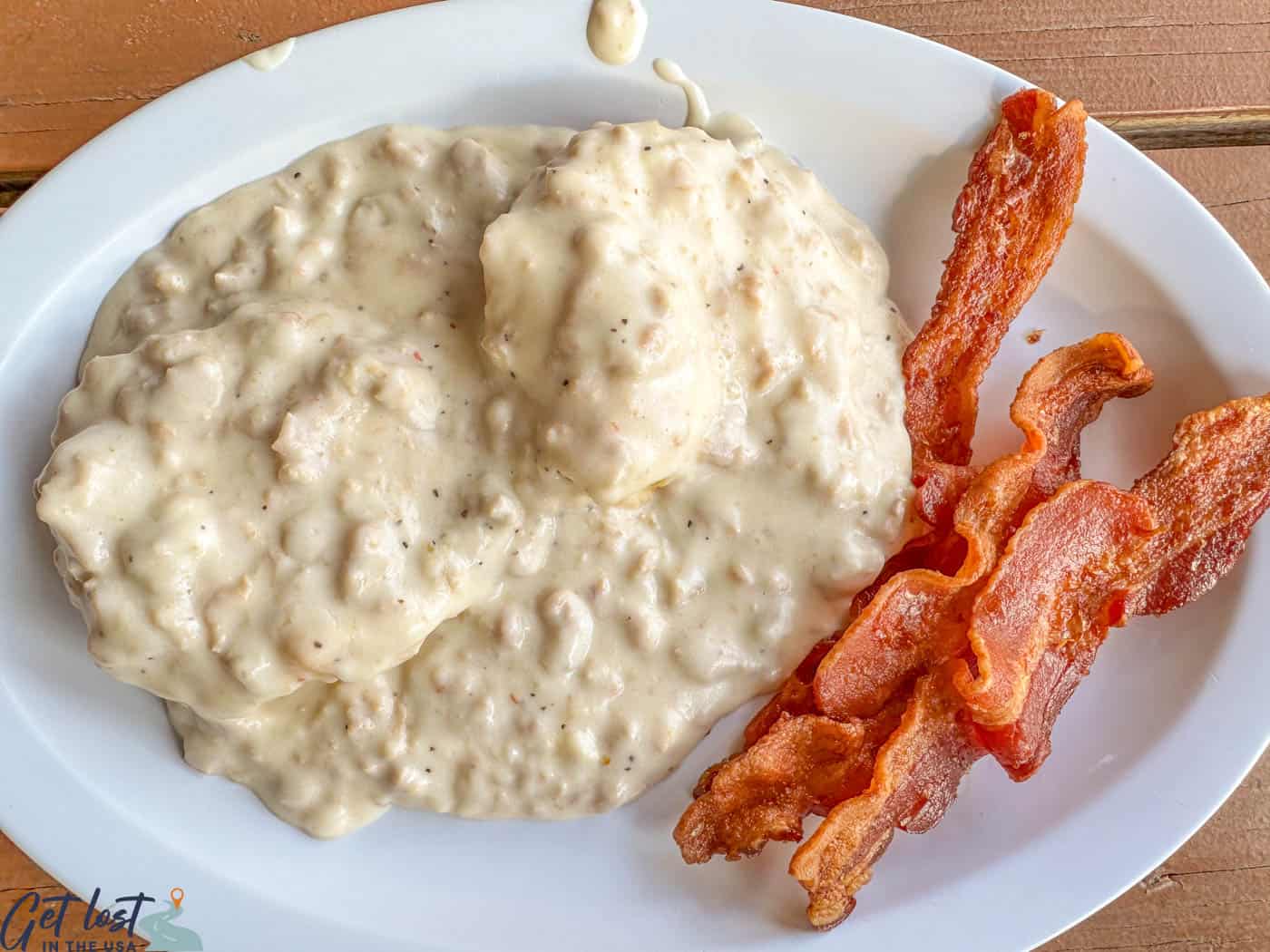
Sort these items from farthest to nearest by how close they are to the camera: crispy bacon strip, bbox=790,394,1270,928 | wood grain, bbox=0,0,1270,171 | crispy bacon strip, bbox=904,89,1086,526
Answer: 1. wood grain, bbox=0,0,1270,171
2. crispy bacon strip, bbox=904,89,1086,526
3. crispy bacon strip, bbox=790,394,1270,928

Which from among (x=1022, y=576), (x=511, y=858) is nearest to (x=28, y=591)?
(x=511, y=858)

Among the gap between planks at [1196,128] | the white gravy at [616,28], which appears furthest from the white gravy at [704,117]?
the gap between planks at [1196,128]

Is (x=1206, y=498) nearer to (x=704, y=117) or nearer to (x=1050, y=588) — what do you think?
(x=1050, y=588)

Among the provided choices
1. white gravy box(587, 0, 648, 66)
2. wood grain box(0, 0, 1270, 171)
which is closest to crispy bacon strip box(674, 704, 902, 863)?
white gravy box(587, 0, 648, 66)

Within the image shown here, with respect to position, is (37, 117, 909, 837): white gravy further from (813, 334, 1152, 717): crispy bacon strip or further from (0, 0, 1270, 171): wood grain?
(0, 0, 1270, 171): wood grain

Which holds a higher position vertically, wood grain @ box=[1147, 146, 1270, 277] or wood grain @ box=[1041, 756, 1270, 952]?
wood grain @ box=[1147, 146, 1270, 277]

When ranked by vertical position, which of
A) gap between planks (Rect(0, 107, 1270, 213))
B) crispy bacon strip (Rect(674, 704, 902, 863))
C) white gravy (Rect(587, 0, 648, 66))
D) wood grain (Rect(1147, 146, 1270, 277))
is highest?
gap between planks (Rect(0, 107, 1270, 213))
